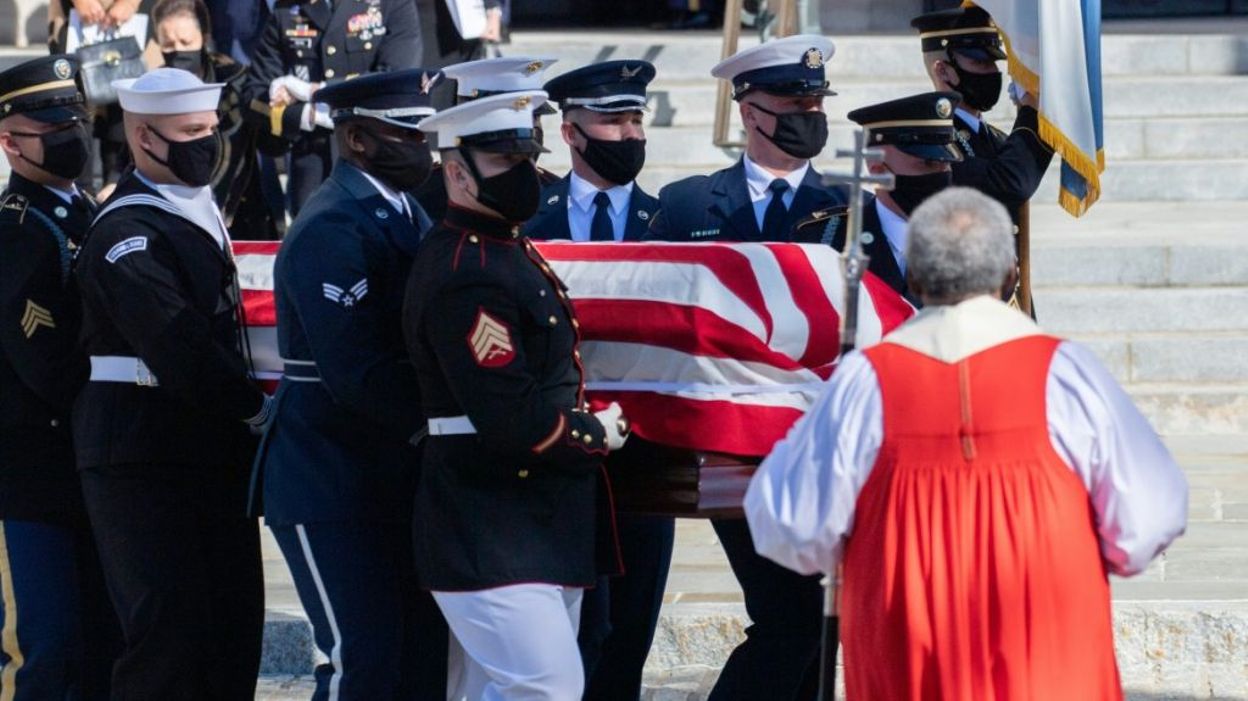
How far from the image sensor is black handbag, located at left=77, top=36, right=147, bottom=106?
8.35m

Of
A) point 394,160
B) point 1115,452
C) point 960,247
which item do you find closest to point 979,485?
point 1115,452

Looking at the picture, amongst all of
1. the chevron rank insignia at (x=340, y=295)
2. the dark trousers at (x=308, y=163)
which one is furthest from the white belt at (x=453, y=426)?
the dark trousers at (x=308, y=163)

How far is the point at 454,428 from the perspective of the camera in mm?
4289

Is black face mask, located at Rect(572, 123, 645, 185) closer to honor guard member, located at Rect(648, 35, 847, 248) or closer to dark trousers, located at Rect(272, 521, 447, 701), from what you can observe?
honor guard member, located at Rect(648, 35, 847, 248)

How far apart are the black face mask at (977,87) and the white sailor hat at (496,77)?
4.94 feet

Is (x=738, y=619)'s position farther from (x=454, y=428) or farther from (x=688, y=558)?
(x=454, y=428)

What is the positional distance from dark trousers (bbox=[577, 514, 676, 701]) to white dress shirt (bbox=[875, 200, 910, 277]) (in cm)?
85

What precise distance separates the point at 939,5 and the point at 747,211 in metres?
7.53

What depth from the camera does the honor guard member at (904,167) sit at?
496 centimetres

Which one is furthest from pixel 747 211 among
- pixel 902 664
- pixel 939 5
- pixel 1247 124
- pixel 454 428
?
pixel 939 5

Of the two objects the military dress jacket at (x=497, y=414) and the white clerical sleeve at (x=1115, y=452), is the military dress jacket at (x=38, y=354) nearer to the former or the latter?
the military dress jacket at (x=497, y=414)

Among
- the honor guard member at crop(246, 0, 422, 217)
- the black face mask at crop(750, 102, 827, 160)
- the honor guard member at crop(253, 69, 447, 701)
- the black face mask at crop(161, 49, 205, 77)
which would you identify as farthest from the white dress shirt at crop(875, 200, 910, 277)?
the black face mask at crop(161, 49, 205, 77)

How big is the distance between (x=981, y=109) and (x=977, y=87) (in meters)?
0.09

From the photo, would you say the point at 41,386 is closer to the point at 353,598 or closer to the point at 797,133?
the point at 353,598
